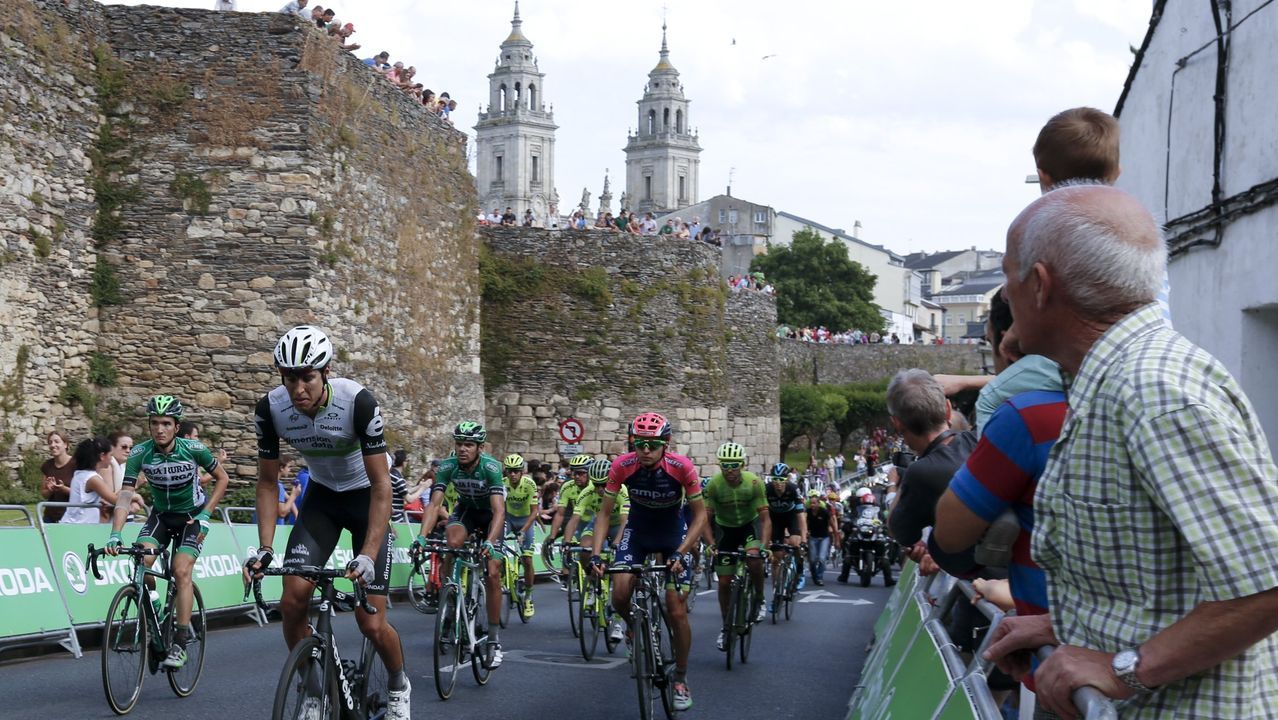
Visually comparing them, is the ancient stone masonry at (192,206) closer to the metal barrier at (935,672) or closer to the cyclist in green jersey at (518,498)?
the cyclist in green jersey at (518,498)

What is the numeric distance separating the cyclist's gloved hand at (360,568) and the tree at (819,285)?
295ft

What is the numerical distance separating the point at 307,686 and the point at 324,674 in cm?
18

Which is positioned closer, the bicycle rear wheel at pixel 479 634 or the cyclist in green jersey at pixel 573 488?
the bicycle rear wheel at pixel 479 634

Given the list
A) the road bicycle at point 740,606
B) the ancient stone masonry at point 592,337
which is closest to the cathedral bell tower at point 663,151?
the ancient stone masonry at point 592,337

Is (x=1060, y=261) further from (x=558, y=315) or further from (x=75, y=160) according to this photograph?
(x=558, y=315)

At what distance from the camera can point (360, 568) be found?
20.3 ft

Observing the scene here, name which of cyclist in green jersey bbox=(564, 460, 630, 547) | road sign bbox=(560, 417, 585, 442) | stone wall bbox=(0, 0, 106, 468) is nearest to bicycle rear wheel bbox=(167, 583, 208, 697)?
cyclist in green jersey bbox=(564, 460, 630, 547)

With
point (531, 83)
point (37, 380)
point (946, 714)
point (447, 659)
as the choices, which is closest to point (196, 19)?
point (37, 380)

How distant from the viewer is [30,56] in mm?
19984

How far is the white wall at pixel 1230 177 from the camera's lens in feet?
36.0

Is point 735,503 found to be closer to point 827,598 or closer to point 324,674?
point 324,674

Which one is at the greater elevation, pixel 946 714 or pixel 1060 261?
pixel 1060 261

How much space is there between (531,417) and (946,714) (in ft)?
114

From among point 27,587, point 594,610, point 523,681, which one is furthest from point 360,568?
point 594,610
